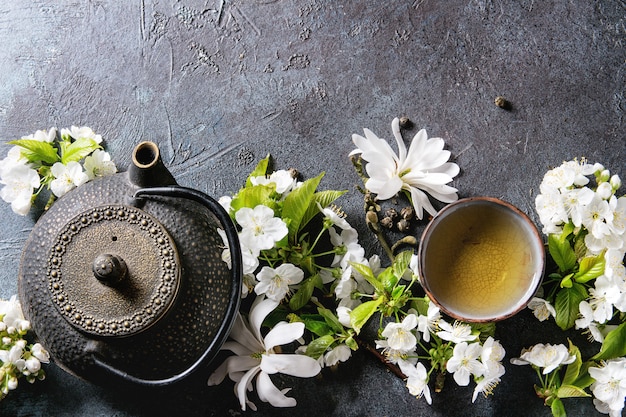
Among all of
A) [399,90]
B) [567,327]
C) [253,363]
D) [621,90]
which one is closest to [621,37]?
[621,90]

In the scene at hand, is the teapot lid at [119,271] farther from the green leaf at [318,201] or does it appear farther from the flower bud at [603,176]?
the flower bud at [603,176]

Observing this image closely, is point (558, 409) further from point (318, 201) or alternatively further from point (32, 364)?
point (32, 364)

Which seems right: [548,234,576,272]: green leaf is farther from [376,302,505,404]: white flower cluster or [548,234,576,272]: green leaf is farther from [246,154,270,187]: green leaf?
[246,154,270,187]: green leaf

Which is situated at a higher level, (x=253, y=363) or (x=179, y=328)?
(x=179, y=328)

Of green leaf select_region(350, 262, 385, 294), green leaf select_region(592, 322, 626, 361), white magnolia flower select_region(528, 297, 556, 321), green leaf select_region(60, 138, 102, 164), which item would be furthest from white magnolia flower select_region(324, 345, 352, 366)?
green leaf select_region(60, 138, 102, 164)

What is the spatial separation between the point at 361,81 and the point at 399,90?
0.07m

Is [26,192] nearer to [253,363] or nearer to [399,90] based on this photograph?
[253,363]

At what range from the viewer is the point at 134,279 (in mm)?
918

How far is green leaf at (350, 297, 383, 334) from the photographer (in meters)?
1.08

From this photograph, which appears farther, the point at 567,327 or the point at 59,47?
the point at 59,47

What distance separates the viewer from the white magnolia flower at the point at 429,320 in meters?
1.07

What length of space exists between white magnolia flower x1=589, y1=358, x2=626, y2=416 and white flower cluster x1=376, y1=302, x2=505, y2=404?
17cm

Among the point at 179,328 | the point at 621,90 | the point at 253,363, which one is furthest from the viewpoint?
the point at 621,90

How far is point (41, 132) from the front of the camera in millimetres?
1197
